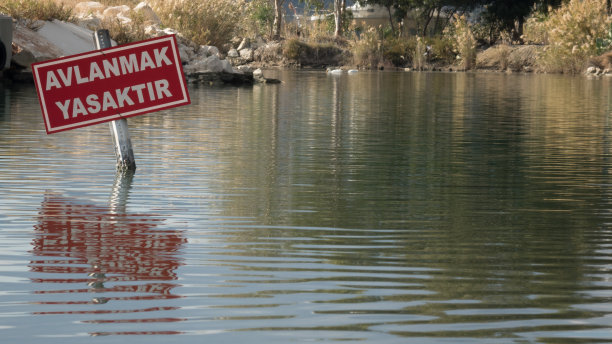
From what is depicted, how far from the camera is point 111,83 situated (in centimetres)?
1086

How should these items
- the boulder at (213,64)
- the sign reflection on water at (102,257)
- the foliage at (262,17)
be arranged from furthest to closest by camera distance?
the foliage at (262,17) < the boulder at (213,64) < the sign reflection on water at (102,257)

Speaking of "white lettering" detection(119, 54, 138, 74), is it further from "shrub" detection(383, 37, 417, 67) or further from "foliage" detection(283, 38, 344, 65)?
"foliage" detection(283, 38, 344, 65)

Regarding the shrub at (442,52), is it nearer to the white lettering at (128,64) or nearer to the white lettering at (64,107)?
the white lettering at (128,64)

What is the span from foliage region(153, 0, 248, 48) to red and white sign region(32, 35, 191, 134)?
2850 cm

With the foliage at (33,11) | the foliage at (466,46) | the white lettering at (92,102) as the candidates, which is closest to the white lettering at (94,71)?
the white lettering at (92,102)

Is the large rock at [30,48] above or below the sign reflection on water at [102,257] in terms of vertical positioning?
above

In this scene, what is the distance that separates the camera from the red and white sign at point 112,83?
1060 cm

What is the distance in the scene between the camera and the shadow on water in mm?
5461

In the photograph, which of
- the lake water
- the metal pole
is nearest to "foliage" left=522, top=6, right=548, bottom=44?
the lake water

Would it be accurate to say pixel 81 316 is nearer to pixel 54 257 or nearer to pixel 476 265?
pixel 54 257

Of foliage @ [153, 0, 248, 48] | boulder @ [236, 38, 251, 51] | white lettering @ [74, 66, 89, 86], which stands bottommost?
white lettering @ [74, 66, 89, 86]

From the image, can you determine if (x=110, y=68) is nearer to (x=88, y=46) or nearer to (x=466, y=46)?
(x=88, y=46)

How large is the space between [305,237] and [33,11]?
85.6 feet

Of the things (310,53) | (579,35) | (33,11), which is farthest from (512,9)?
(33,11)
